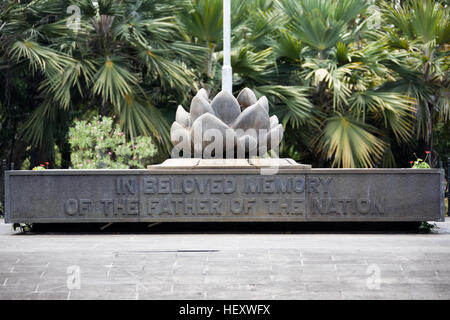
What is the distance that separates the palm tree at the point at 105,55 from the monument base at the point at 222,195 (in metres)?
4.45

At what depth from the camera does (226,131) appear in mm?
9133

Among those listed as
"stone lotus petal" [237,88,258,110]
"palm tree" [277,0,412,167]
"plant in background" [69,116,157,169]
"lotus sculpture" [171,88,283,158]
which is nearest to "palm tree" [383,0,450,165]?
"palm tree" [277,0,412,167]

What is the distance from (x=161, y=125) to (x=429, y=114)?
19.2 ft

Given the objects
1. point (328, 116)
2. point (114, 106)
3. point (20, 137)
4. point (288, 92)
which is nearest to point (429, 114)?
point (328, 116)

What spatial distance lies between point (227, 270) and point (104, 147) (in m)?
7.53

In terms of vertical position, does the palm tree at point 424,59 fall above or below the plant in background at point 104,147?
above

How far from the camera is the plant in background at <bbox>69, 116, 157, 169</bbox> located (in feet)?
40.1

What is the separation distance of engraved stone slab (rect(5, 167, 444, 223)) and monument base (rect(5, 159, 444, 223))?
0.04 ft

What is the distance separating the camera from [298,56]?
14.6 meters

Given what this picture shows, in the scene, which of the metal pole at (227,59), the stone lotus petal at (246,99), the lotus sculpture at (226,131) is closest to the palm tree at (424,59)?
the metal pole at (227,59)

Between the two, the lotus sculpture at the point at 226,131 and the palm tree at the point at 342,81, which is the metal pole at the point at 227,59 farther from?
the palm tree at the point at 342,81

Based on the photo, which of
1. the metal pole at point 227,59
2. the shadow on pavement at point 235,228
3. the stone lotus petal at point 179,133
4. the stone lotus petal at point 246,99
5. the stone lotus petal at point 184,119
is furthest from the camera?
the metal pole at point 227,59

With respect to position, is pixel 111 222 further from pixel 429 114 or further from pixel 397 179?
pixel 429 114

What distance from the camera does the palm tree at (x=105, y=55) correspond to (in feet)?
43.2
